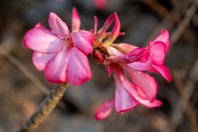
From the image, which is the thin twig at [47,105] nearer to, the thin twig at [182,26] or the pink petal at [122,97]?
the pink petal at [122,97]

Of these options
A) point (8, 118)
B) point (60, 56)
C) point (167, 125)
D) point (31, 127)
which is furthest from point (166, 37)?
point (167, 125)

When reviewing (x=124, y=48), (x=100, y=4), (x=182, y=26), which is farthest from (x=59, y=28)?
(x=100, y=4)

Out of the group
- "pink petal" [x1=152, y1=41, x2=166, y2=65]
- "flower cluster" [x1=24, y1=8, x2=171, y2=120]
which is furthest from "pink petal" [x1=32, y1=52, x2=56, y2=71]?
"pink petal" [x1=152, y1=41, x2=166, y2=65]

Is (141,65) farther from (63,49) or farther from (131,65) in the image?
(63,49)

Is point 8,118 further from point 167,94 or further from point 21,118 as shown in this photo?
point 167,94

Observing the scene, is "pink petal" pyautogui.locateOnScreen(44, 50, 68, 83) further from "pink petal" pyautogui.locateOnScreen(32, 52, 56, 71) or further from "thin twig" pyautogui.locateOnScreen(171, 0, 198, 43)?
"thin twig" pyautogui.locateOnScreen(171, 0, 198, 43)

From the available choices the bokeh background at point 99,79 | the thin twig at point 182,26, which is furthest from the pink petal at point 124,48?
the bokeh background at point 99,79

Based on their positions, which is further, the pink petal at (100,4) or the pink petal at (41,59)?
the pink petal at (100,4)
